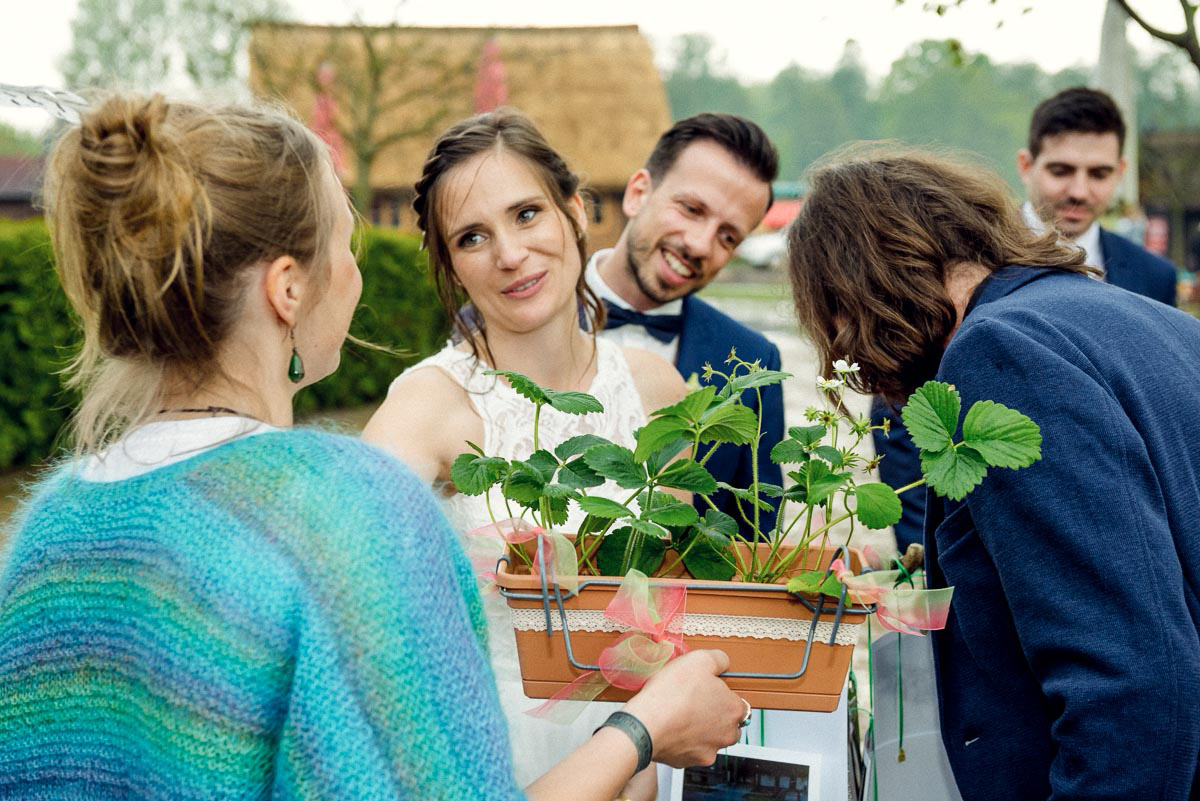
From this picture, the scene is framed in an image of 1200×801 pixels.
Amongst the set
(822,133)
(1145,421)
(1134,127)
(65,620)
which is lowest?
(65,620)

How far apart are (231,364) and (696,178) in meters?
2.35

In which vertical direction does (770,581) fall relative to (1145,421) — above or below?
below

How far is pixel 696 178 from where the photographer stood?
347cm

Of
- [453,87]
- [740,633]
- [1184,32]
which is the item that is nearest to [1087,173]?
[1184,32]

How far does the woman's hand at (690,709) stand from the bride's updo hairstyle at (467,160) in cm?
129

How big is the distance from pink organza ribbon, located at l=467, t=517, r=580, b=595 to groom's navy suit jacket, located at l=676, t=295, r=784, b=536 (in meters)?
1.24

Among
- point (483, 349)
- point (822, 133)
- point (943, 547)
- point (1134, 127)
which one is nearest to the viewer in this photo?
point (943, 547)

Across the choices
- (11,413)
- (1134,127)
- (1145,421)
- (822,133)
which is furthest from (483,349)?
(822,133)

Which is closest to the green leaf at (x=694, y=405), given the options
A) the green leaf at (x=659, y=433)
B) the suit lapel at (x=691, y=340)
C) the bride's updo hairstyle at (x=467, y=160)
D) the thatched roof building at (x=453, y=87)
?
the green leaf at (x=659, y=433)

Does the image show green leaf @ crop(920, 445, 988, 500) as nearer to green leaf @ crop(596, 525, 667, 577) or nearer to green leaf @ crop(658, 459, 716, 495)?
green leaf @ crop(658, 459, 716, 495)

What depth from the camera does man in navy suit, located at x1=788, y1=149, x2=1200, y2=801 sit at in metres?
1.44

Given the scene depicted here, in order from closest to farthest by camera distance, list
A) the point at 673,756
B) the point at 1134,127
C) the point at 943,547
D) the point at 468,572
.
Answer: the point at 468,572 < the point at 673,756 < the point at 943,547 < the point at 1134,127

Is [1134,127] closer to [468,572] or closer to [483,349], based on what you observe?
[483,349]

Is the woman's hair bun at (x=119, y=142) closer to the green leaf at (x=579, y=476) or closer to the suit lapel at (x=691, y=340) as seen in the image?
the green leaf at (x=579, y=476)
